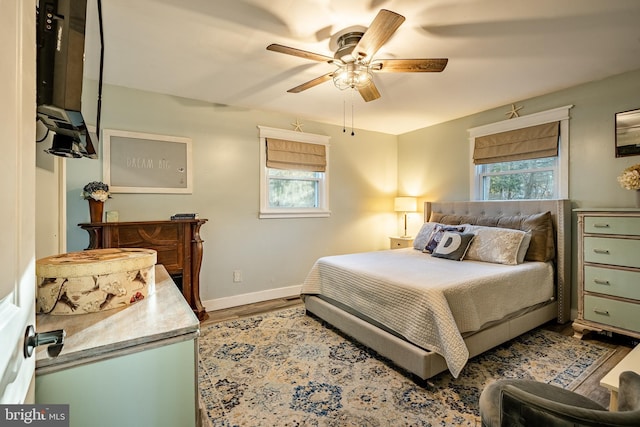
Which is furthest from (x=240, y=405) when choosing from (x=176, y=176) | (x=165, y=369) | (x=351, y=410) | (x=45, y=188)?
(x=176, y=176)

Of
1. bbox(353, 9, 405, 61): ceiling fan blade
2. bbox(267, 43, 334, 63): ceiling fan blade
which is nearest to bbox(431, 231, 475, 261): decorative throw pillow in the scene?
bbox(353, 9, 405, 61): ceiling fan blade

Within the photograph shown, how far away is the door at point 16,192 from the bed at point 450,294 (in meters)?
1.91

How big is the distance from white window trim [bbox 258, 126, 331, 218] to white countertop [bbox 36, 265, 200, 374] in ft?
9.20

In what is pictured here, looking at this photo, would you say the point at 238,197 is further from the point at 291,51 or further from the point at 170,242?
the point at 291,51

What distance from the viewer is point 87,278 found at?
92cm

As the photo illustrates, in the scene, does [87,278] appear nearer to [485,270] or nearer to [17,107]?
[17,107]

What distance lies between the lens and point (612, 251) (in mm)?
2516

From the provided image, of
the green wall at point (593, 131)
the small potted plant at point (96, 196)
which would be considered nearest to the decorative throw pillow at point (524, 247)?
the green wall at point (593, 131)

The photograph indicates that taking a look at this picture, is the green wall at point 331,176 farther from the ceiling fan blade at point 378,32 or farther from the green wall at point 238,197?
the ceiling fan blade at point 378,32

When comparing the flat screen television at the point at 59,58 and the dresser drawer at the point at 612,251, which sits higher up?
the flat screen television at the point at 59,58

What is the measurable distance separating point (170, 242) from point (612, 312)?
13.3ft

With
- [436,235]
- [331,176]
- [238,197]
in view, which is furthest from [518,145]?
[238,197]

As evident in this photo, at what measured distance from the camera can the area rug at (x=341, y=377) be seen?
1706 millimetres

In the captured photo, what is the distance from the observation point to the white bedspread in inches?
75.0
